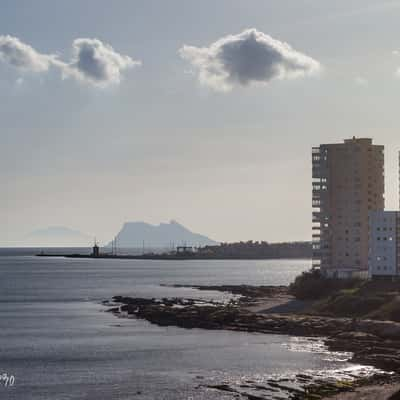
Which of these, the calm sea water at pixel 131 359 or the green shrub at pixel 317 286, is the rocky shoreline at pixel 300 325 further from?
the green shrub at pixel 317 286

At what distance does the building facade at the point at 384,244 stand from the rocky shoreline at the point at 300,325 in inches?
840

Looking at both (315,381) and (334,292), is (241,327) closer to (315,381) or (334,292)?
(334,292)

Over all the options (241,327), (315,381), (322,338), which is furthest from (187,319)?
(315,381)

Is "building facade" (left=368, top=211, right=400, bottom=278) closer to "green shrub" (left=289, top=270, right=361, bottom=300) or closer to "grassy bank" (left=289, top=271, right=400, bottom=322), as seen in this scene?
"grassy bank" (left=289, top=271, right=400, bottom=322)

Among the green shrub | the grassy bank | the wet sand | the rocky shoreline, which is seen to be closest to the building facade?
the grassy bank

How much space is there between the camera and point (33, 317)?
13862cm

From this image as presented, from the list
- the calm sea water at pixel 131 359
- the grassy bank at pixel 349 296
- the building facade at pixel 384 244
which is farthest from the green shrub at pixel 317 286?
the calm sea water at pixel 131 359

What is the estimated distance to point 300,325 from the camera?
110812 mm

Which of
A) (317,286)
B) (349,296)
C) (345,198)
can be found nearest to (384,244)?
(317,286)

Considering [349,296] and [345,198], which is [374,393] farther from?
[345,198]

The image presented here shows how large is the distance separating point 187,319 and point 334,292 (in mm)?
28478

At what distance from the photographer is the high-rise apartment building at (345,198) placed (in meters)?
172

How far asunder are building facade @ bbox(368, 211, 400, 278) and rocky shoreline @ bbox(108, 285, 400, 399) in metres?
21.3

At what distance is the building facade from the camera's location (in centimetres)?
14112
